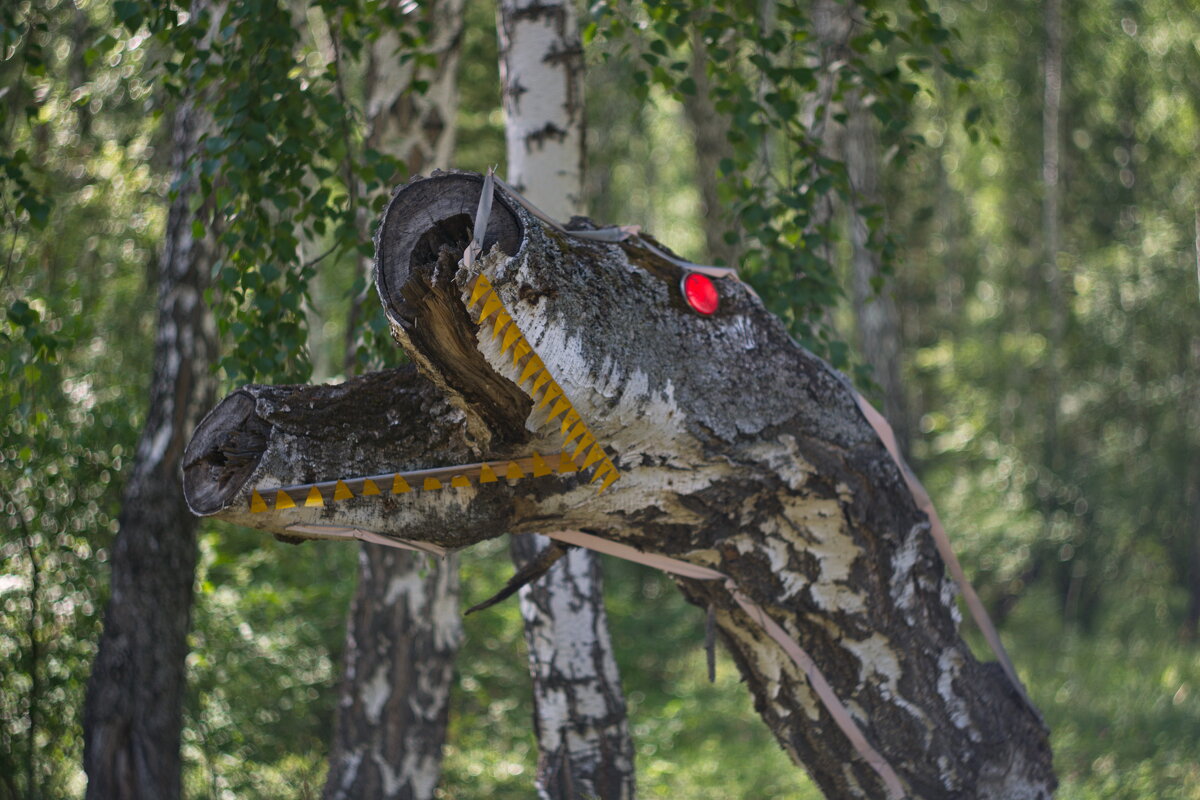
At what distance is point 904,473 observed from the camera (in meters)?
2.13

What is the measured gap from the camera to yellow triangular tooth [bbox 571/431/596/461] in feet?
5.52

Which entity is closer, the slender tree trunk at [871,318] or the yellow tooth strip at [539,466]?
the yellow tooth strip at [539,466]

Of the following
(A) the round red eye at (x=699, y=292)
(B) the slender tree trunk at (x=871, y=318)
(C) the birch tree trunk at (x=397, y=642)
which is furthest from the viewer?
(B) the slender tree trunk at (x=871, y=318)

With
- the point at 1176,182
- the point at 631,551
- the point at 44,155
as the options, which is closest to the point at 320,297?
the point at 44,155

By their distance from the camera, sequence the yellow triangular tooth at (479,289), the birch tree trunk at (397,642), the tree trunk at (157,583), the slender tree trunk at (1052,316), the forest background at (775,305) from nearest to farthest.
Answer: the yellow triangular tooth at (479,289) < the tree trunk at (157,583) < the birch tree trunk at (397,642) < the forest background at (775,305) < the slender tree trunk at (1052,316)

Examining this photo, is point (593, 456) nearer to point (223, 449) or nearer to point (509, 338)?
point (509, 338)

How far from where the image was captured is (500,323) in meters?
1.50

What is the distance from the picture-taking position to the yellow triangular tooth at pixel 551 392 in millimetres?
1594

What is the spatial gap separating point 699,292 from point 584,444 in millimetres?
413

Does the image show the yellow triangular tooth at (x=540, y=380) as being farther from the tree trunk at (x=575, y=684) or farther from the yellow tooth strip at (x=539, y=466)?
the tree trunk at (x=575, y=684)

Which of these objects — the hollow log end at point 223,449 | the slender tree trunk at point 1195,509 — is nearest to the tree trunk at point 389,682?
the hollow log end at point 223,449

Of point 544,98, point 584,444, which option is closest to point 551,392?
point 584,444

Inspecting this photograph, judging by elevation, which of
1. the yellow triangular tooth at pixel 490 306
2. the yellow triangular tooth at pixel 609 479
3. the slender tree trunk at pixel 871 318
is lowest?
the yellow triangular tooth at pixel 609 479

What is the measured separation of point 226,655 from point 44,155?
102 inches
